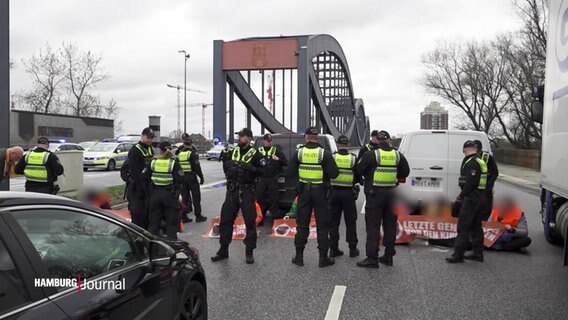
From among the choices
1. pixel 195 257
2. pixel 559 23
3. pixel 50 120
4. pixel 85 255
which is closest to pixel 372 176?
pixel 559 23

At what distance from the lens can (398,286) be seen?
18.2 ft

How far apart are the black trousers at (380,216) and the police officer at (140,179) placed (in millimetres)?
3350

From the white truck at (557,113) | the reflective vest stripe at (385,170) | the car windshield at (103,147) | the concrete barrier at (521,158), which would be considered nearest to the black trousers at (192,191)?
the reflective vest stripe at (385,170)

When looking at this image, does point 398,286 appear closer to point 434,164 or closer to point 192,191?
point 434,164

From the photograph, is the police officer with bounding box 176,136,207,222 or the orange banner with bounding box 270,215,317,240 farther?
the police officer with bounding box 176,136,207,222

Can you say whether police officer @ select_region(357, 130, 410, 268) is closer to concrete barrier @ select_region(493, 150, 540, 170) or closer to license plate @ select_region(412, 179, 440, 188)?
license plate @ select_region(412, 179, 440, 188)

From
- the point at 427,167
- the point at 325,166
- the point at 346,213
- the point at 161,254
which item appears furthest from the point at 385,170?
the point at 161,254

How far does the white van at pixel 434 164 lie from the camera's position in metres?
9.29

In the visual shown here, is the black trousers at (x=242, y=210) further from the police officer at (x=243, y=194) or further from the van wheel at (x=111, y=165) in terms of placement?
the van wheel at (x=111, y=165)

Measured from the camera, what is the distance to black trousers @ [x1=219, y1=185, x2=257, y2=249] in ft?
21.8

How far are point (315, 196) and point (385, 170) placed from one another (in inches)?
39.1

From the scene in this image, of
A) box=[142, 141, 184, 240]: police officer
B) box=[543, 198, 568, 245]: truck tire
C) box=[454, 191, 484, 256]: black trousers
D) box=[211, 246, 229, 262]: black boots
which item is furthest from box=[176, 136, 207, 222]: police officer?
box=[543, 198, 568, 245]: truck tire

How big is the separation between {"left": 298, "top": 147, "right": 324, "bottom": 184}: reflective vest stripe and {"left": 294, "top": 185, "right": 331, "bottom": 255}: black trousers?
0.12 m

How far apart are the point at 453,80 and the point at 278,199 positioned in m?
43.3
